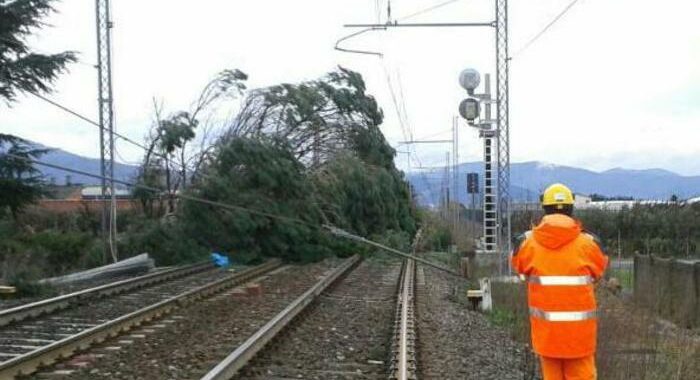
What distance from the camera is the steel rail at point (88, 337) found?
9.47 meters

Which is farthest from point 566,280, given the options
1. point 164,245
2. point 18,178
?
point 18,178

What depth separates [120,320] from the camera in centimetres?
1299

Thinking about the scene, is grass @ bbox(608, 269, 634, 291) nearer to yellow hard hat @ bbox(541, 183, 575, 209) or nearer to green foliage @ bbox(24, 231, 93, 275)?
yellow hard hat @ bbox(541, 183, 575, 209)

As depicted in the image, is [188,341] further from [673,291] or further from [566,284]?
[673,291]

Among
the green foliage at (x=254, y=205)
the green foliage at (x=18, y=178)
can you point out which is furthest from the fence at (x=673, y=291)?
the green foliage at (x=18, y=178)

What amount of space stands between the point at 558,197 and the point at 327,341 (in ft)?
20.8

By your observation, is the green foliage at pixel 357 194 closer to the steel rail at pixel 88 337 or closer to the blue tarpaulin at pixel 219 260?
the blue tarpaulin at pixel 219 260

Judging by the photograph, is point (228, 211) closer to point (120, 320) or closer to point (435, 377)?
point (120, 320)

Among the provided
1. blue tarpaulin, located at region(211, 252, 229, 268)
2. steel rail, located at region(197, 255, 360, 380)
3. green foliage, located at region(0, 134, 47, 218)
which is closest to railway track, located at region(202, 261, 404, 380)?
steel rail, located at region(197, 255, 360, 380)

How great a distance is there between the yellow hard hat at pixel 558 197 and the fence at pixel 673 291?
10413 millimetres

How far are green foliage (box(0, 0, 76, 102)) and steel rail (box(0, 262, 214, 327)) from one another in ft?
32.4

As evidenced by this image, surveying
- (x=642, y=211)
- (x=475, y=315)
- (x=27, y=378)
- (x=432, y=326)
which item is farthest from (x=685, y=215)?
(x=27, y=378)

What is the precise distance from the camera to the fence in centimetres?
1644

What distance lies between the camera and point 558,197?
673 centimetres
